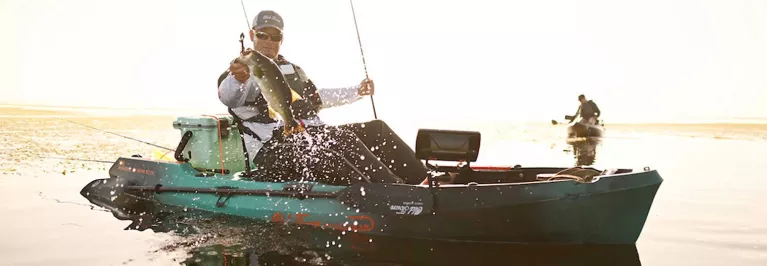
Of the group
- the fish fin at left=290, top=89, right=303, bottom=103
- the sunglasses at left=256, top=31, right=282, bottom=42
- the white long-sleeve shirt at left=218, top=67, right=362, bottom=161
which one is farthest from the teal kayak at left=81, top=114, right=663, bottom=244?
the sunglasses at left=256, top=31, right=282, bottom=42

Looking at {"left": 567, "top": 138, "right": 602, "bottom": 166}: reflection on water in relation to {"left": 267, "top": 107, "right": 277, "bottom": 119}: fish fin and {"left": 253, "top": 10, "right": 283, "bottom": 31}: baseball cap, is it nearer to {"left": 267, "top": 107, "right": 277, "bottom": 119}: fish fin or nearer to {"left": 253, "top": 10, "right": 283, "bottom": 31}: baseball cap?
{"left": 253, "top": 10, "right": 283, "bottom": 31}: baseball cap

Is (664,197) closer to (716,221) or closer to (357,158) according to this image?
(716,221)

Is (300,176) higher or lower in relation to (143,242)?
higher

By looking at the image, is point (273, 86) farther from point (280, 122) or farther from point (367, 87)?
point (367, 87)

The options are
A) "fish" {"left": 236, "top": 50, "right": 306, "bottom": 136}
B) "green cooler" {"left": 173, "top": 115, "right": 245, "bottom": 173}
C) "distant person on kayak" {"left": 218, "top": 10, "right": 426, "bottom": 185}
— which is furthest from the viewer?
"green cooler" {"left": 173, "top": 115, "right": 245, "bottom": 173}

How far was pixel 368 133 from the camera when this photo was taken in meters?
7.55

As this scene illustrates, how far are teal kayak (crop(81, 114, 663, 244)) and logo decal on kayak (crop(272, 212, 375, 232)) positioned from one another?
0.01 metres

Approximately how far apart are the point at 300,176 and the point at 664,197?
561 centimetres

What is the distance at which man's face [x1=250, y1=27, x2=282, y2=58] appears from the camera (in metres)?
7.38

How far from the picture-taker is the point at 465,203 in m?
6.40

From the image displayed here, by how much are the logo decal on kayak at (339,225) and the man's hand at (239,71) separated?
1.51 metres

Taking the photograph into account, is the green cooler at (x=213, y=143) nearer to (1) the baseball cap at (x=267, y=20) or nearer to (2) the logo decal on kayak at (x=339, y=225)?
(2) the logo decal on kayak at (x=339, y=225)

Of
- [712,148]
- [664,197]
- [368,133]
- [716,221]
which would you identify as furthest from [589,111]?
[368,133]

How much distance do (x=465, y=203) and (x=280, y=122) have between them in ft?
7.22
